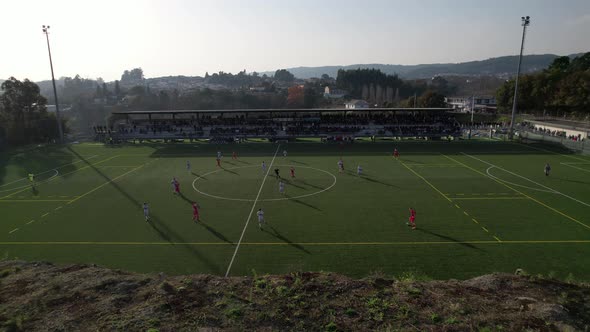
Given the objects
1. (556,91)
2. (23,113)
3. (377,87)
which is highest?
(377,87)

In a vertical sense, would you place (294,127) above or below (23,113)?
below

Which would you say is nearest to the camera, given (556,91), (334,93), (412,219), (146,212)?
(412,219)

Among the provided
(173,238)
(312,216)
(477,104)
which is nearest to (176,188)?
(173,238)

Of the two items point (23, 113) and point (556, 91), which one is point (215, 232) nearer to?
point (23, 113)

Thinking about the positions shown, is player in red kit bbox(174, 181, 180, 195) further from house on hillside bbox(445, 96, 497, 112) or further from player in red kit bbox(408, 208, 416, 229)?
house on hillside bbox(445, 96, 497, 112)

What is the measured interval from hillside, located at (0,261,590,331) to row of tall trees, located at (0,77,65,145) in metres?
57.5

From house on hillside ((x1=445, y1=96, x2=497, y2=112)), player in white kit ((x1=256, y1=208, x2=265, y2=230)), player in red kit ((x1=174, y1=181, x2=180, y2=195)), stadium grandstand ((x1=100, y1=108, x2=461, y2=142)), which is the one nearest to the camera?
player in white kit ((x1=256, y1=208, x2=265, y2=230))

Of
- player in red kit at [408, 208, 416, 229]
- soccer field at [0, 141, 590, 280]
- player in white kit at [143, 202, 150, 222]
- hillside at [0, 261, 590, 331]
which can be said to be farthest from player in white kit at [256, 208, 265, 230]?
player in red kit at [408, 208, 416, 229]

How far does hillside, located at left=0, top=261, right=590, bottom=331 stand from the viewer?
10.1m

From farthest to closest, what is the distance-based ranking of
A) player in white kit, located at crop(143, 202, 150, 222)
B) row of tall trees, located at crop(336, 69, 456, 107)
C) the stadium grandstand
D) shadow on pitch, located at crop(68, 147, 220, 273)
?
1. row of tall trees, located at crop(336, 69, 456, 107)
2. the stadium grandstand
3. player in white kit, located at crop(143, 202, 150, 222)
4. shadow on pitch, located at crop(68, 147, 220, 273)

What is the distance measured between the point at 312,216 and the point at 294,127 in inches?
1546

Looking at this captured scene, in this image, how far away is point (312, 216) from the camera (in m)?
22.6

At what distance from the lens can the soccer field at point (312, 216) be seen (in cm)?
1689

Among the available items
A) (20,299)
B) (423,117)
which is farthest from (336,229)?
(423,117)
